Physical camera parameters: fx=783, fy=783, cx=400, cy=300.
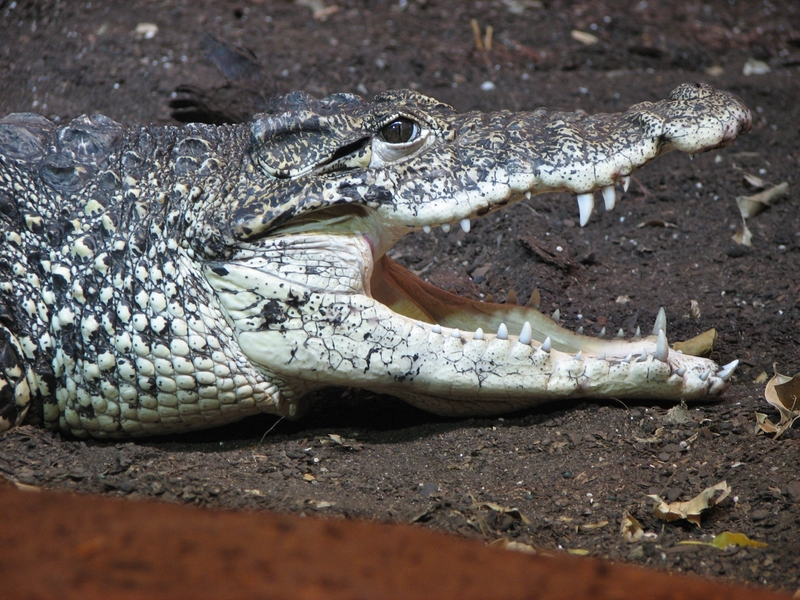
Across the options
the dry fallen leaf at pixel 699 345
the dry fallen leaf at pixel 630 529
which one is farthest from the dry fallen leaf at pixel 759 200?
the dry fallen leaf at pixel 630 529

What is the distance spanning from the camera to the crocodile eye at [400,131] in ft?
10.1

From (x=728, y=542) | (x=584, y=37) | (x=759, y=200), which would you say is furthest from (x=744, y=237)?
(x=584, y=37)

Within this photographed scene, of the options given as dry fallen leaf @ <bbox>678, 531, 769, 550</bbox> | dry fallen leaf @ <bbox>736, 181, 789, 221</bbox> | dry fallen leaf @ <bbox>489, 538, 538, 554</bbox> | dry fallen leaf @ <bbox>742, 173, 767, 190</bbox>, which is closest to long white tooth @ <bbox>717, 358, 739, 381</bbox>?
dry fallen leaf @ <bbox>678, 531, 769, 550</bbox>

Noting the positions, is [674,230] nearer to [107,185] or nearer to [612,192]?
[612,192]

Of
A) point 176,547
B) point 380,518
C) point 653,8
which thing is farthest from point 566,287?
point 653,8

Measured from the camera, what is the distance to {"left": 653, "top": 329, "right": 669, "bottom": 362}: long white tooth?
9.99ft

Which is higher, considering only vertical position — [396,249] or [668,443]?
[396,249]

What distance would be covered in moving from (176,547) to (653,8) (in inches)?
317

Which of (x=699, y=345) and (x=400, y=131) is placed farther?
(x=699, y=345)

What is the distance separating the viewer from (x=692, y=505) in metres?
2.61

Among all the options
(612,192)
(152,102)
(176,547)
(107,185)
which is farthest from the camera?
(152,102)

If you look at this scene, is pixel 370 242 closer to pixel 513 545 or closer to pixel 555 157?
pixel 555 157

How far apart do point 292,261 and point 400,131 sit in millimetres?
665

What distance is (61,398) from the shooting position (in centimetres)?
321
